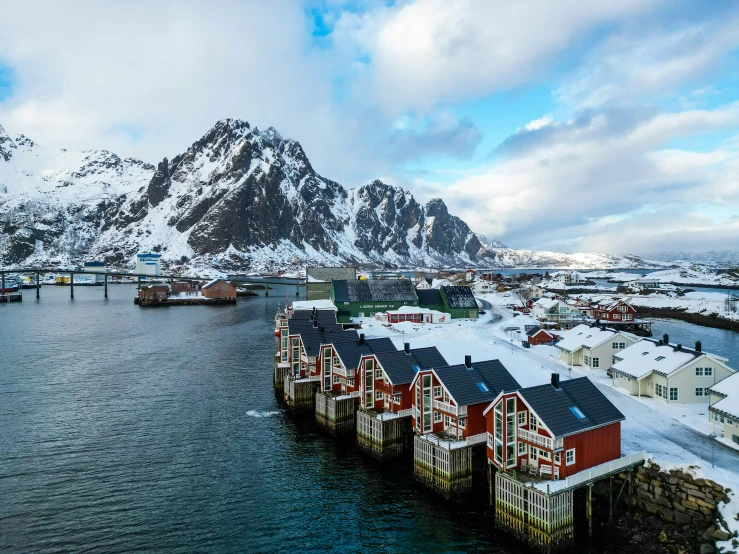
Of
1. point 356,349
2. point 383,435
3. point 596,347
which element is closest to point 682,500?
point 383,435

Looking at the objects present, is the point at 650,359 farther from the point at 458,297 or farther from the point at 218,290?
the point at 218,290

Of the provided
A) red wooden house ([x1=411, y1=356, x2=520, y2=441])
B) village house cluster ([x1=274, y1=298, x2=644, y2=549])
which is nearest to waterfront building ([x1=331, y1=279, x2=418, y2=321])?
village house cluster ([x1=274, y1=298, x2=644, y2=549])

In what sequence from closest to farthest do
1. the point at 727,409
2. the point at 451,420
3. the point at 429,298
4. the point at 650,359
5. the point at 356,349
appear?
the point at 727,409 < the point at 451,420 < the point at 650,359 < the point at 356,349 < the point at 429,298

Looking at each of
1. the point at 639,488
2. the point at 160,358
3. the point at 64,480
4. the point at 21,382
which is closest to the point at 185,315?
the point at 160,358

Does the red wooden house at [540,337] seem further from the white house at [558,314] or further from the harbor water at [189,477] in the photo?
the harbor water at [189,477]

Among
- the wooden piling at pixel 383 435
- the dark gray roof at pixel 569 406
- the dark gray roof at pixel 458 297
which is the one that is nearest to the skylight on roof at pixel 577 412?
the dark gray roof at pixel 569 406

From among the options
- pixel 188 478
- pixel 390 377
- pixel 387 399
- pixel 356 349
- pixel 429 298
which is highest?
pixel 429 298
